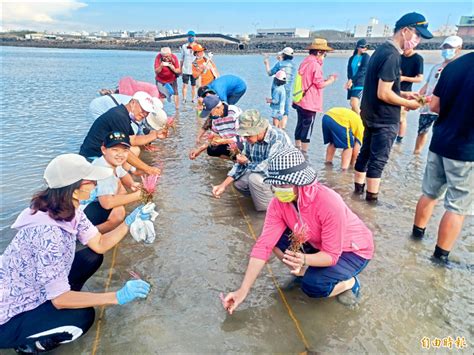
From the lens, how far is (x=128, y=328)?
8.03 feet

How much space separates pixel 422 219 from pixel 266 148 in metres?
1.77

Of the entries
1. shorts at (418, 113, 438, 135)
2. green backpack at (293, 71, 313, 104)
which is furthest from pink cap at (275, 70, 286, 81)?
shorts at (418, 113, 438, 135)

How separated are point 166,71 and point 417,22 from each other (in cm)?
657

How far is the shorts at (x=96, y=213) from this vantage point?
11.0 feet

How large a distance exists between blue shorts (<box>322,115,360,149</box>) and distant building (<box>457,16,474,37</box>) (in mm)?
80882

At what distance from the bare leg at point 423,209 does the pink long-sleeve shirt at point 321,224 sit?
118 centimetres

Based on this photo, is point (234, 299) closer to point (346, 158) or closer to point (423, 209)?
point (423, 209)

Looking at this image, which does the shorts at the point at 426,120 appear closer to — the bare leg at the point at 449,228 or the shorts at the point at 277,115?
the shorts at the point at 277,115

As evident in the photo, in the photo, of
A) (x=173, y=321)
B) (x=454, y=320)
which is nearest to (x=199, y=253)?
(x=173, y=321)

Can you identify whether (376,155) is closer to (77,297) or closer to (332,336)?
(332,336)

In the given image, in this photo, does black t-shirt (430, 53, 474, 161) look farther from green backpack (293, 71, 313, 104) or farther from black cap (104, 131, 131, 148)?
green backpack (293, 71, 313, 104)

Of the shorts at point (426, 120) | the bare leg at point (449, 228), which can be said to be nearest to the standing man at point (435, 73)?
the shorts at point (426, 120)

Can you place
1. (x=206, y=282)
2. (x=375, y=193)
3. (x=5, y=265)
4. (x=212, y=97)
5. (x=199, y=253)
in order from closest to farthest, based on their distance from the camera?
(x=5, y=265), (x=206, y=282), (x=199, y=253), (x=375, y=193), (x=212, y=97)

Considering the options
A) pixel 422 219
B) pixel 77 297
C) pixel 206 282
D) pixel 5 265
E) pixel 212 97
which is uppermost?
pixel 212 97
